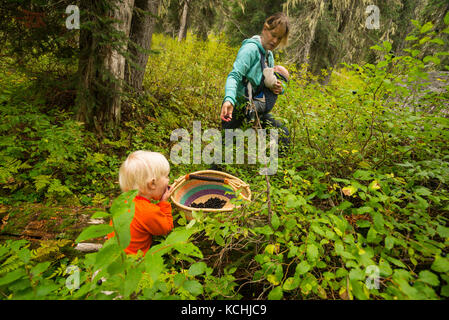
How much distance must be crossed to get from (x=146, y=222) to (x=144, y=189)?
270 mm

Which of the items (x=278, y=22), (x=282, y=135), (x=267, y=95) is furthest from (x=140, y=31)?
(x=282, y=135)

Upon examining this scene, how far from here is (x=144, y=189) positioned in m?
1.75

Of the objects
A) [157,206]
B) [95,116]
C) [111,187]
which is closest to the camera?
[157,206]

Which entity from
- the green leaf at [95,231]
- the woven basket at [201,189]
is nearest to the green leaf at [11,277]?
the green leaf at [95,231]

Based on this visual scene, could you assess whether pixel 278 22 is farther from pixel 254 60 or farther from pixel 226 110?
pixel 226 110

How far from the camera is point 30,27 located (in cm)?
267

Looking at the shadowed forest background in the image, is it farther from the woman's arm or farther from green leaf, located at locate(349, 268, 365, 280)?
the woman's arm

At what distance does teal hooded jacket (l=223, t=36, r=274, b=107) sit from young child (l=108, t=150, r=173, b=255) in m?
1.17

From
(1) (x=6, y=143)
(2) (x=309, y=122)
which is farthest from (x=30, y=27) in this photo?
(2) (x=309, y=122)

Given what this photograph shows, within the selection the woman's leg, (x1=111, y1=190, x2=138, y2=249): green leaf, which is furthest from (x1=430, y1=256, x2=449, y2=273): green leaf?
the woman's leg

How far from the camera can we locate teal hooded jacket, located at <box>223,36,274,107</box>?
2449mm

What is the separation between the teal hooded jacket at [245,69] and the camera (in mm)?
2449
